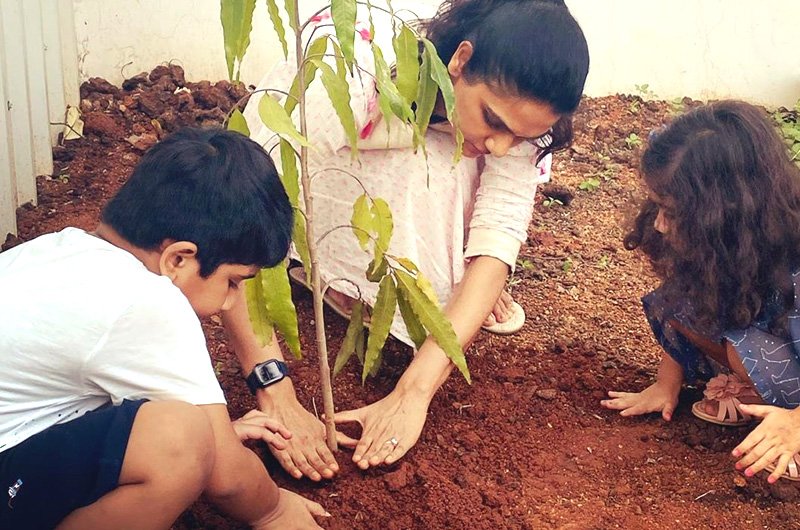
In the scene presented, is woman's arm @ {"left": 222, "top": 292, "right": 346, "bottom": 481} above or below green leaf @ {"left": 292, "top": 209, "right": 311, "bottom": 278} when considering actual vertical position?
below

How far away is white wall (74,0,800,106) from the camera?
3471 mm

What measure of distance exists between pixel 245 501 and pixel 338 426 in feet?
1.49

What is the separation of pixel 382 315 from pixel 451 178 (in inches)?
22.9

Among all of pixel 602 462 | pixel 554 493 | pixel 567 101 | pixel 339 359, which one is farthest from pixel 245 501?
pixel 567 101

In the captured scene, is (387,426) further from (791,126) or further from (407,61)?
(791,126)

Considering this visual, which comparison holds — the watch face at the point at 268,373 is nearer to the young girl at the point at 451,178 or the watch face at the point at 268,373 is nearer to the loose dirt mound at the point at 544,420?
the young girl at the point at 451,178

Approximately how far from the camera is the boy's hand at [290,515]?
1.62m

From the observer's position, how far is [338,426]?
1.98 meters

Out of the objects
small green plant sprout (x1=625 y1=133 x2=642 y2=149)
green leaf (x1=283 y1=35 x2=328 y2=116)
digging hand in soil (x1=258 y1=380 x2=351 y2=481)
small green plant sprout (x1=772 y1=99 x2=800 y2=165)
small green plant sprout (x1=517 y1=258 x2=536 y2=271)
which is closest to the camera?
green leaf (x1=283 y1=35 x2=328 y2=116)

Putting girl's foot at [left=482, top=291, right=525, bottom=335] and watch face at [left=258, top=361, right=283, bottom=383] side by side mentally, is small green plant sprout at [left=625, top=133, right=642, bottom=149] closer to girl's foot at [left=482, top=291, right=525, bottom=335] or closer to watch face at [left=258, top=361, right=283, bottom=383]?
girl's foot at [left=482, top=291, right=525, bottom=335]

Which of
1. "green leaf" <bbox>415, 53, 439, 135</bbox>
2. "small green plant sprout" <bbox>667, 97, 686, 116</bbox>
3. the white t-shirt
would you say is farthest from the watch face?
"small green plant sprout" <bbox>667, 97, 686, 116</bbox>

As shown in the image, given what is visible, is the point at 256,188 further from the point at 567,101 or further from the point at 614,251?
the point at 614,251

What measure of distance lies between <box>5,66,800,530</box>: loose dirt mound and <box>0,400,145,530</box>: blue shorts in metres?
0.40

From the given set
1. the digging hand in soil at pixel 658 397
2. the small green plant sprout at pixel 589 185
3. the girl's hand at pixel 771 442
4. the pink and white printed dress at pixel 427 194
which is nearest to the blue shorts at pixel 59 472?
the pink and white printed dress at pixel 427 194
